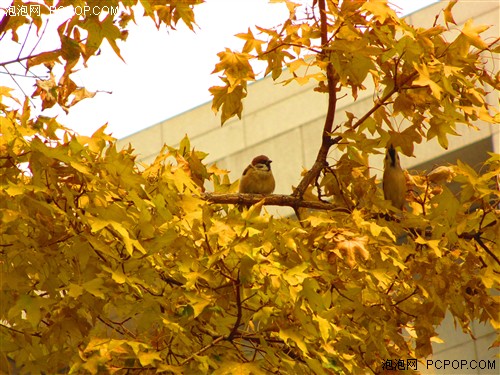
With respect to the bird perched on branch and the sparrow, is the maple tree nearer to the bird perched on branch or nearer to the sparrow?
the bird perched on branch

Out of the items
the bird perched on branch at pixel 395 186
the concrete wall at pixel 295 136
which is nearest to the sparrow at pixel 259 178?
the bird perched on branch at pixel 395 186

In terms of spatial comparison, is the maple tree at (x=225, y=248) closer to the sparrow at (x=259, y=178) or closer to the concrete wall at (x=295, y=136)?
the sparrow at (x=259, y=178)

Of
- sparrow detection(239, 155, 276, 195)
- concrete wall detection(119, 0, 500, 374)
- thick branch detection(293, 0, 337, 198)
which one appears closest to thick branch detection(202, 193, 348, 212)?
thick branch detection(293, 0, 337, 198)

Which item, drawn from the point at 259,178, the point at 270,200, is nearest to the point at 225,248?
the point at 270,200

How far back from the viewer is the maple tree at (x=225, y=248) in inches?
157

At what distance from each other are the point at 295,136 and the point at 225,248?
11.6m

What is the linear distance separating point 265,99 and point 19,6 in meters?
12.9

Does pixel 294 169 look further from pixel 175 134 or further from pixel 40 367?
pixel 40 367

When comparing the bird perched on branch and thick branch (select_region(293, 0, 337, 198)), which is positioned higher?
thick branch (select_region(293, 0, 337, 198))

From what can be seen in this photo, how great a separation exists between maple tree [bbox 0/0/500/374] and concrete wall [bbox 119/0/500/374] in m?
6.53

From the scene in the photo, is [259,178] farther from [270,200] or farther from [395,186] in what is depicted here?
[270,200]

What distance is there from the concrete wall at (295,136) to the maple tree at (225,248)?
6.53 metres

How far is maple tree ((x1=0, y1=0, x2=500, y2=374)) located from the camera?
400cm

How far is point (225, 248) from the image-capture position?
399cm
